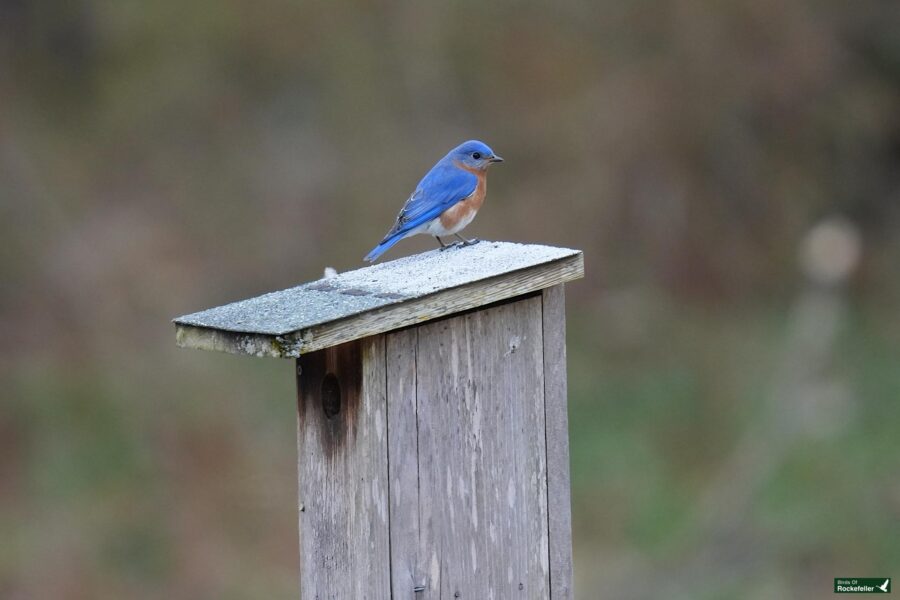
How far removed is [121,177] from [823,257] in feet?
13.7

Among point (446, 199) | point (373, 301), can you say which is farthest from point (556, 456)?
point (446, 199)

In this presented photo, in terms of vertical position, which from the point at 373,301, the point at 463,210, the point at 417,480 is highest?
the point at 463,210

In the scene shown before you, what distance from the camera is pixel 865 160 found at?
8.90 meters

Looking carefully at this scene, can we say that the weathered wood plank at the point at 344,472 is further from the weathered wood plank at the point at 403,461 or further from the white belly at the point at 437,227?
the white belly at the point at 437,227

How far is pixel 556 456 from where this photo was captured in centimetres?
333

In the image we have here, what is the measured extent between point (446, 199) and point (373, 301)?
1.72 m

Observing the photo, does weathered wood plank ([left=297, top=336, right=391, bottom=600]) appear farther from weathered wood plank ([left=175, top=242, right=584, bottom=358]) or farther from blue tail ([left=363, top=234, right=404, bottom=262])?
blue tail ([left=363, top=234, right=404, bottom=262])

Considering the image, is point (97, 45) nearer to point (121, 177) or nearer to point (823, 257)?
point (121, 177)

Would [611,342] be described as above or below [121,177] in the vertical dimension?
below

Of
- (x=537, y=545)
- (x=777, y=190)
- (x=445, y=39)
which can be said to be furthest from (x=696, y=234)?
(x=537, y=545)

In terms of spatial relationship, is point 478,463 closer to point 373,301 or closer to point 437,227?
point 373,301

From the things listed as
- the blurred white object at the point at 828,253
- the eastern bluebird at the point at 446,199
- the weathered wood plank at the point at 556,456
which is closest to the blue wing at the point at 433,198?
the eastern bluebird at the point at 446,199

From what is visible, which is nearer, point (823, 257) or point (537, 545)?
point (537, 545)

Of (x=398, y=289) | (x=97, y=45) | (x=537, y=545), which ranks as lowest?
(x=537, y=545)
